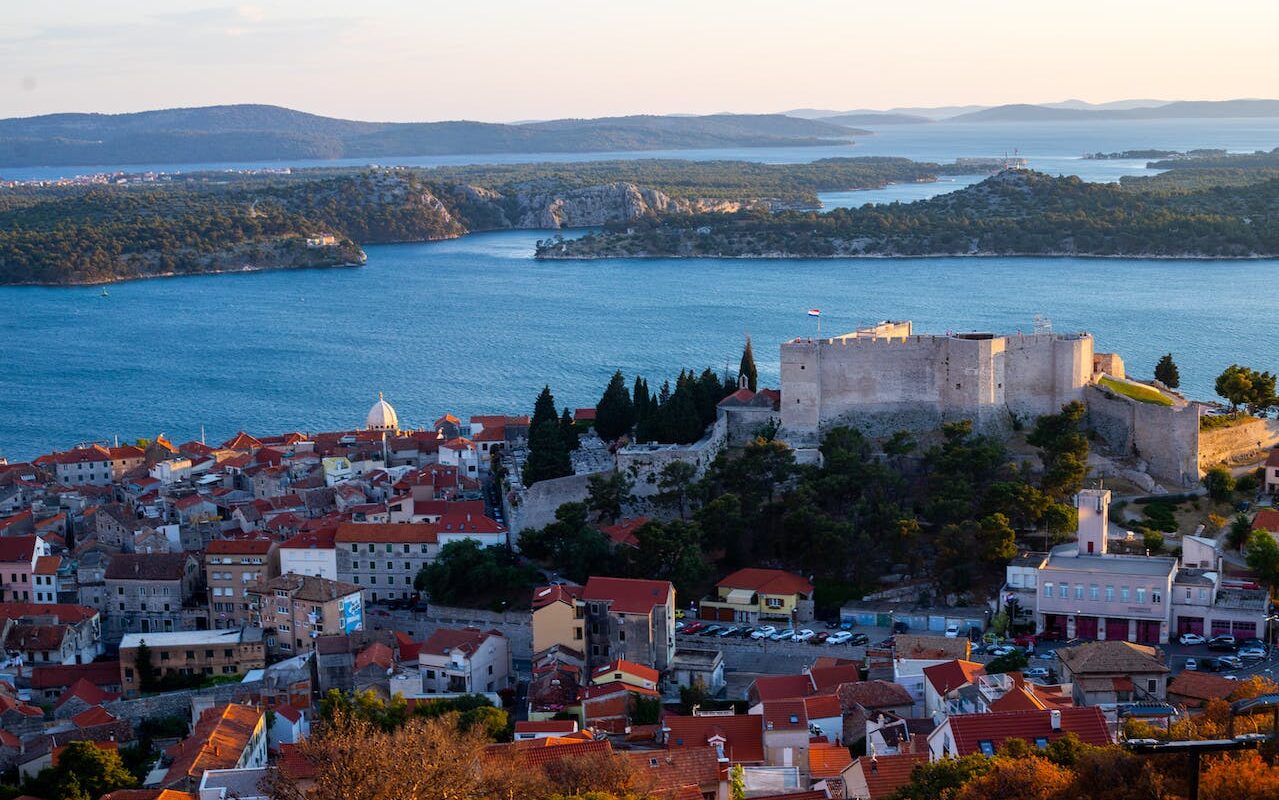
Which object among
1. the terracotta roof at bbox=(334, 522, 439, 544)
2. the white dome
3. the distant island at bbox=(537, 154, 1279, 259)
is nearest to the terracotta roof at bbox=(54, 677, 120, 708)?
the terracotta roof at bbox=(334, 522, 439, 544)

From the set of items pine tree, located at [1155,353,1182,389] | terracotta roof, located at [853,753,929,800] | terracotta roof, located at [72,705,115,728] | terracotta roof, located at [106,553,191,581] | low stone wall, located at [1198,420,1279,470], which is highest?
pine tree, located at [1155,353,1182,389]

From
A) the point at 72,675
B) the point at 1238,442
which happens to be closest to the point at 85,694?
the point at 72,675

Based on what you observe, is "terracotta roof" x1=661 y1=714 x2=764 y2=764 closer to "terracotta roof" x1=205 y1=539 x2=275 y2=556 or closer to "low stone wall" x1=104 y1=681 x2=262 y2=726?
"low stone wall" x1=104 y1=681 x2=262 y2=726

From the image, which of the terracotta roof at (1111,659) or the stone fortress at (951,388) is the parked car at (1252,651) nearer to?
the terracotta roof at (1111,659)

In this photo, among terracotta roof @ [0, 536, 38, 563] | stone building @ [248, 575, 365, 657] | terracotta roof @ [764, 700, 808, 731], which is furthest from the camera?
terracotta roof @ [0, 536, 38, 563]

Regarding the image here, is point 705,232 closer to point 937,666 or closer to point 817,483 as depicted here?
point 817,483

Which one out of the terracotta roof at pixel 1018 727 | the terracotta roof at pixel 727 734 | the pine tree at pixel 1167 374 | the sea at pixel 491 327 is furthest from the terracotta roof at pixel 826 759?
the sea at pixel 491 327
